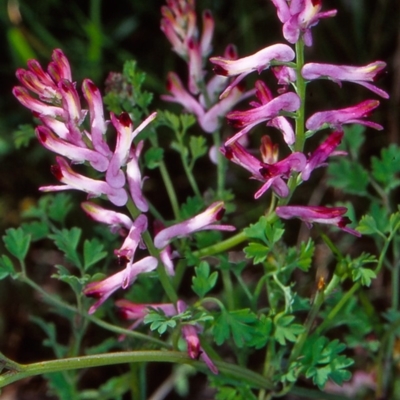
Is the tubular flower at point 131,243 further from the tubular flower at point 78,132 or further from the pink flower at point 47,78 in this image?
the pink flower at point 47,78

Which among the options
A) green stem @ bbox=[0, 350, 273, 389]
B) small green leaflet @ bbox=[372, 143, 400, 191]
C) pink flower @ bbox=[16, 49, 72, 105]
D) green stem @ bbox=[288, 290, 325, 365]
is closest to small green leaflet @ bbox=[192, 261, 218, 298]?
green stem @ bbox=[0, 350, 273, 389]

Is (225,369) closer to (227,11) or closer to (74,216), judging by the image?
(74,216)

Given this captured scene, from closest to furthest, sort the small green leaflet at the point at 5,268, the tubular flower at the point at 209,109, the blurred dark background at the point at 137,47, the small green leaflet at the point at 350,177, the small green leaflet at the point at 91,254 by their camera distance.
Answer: the small green leaflet at the point at 5,268
the small green leaflet at the point at 91,254
the tubular flower at the point at 209,109
the small green leaflet at the point at 350,177
the blurred dark background at the point at 137,47

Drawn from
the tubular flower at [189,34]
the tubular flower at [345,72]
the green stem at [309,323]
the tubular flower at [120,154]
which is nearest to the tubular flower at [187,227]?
the tubular flower at [120,154]

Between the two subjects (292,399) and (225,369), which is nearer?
(225,369)

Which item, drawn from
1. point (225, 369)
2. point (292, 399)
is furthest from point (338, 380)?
point (292, 399)

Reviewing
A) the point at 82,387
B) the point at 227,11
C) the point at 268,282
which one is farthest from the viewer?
the point at 227,11
